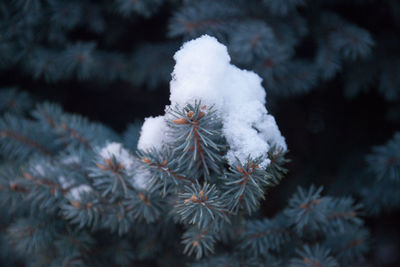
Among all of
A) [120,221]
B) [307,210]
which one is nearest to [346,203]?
[307,210]

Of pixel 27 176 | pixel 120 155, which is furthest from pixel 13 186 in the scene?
pixel 120 155

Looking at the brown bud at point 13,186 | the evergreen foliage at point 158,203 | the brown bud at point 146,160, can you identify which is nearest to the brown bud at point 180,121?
the evergreen foliage at point 158,203

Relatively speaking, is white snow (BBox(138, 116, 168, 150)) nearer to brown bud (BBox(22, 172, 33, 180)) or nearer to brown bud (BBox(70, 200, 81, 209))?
brown bud (BBox(70, 200, 81, 209))

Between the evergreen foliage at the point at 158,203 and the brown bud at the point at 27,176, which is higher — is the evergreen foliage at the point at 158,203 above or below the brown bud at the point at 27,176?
below

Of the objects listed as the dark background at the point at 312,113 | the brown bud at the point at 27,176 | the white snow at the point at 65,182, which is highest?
the dark background at the point at 312,113

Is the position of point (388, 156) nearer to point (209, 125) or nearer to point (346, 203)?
point (346, 203)

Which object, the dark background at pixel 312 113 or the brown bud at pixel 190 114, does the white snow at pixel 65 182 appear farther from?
the dark background at pixel 312 113
